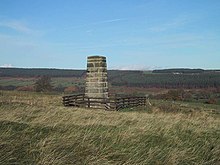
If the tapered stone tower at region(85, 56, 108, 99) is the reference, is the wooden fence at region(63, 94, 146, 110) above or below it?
below

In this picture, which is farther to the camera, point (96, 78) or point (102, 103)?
point (96, 78)

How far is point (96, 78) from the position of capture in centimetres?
2791

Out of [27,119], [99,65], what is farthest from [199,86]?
[27,119]

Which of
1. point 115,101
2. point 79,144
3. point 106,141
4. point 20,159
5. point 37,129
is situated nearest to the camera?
point 20,159

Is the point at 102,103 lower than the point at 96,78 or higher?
lower

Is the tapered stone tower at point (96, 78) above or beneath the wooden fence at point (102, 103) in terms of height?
Answer: above

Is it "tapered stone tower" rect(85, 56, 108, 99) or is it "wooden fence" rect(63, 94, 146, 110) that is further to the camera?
"tapered stone tower" rect(85, 56, 108, 99)

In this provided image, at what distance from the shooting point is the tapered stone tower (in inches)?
1099

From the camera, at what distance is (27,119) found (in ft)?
26.2

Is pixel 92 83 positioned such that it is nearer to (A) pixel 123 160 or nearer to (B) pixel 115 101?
(B) pixel 115 101

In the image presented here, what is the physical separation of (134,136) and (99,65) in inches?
856

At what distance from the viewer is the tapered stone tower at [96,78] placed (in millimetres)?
27927

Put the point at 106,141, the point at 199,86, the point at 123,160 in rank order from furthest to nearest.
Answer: the point at 199,86 → the point at 106,141 → the point at 123,160

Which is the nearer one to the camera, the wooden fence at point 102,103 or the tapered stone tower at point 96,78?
the wooden fence at point 102,103
